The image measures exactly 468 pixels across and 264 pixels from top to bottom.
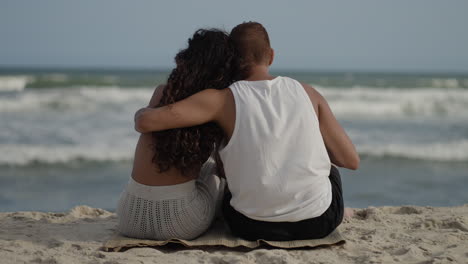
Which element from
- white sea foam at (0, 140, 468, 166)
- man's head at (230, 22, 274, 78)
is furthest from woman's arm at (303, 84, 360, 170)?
white sea foam at (0, 140, 468, 166)

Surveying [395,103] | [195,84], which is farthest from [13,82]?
[195,84]

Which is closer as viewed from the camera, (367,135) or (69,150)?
(69,150)

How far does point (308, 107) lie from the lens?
2723mm

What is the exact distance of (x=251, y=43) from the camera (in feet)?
8.93

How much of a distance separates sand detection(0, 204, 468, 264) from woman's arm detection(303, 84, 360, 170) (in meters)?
0.49

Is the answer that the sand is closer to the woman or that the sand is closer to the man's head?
the woman

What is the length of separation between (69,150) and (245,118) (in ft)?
15.2

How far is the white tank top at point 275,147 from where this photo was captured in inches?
106

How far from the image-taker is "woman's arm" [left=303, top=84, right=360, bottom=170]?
9.17ft

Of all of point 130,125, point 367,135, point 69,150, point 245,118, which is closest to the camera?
point 245,118

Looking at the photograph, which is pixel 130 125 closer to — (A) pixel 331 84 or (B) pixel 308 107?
(B) pixel 308 107

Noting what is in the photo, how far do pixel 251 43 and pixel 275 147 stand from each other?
0.53 m

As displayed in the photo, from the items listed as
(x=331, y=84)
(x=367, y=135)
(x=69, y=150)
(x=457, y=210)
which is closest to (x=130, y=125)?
(x=69, y=150)

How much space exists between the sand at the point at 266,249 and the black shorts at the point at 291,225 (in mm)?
97
